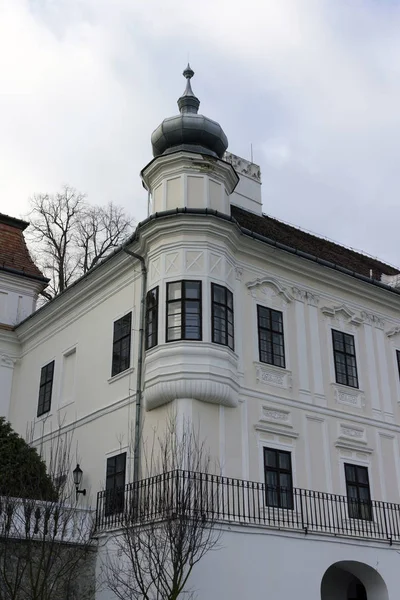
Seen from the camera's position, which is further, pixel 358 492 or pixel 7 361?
pixel 7 361

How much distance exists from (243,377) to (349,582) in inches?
236

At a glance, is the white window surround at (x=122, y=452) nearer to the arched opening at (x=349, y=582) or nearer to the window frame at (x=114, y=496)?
the window frame at (x=114, y=496)

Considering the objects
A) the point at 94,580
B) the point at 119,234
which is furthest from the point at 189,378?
the point at 119,234

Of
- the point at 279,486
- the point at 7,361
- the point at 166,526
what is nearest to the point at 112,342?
the point at 279,486

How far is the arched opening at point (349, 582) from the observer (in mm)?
17156

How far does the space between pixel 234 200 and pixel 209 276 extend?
6291 mm

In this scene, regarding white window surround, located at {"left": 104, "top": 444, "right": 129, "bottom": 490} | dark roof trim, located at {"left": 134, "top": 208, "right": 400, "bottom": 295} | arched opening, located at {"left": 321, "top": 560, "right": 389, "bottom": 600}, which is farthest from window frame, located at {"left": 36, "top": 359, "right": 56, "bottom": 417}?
arched opening, located at {"left": 321, "top": 560, "right": 389, "bottom": 600}

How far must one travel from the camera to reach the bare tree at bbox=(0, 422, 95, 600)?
12.5m

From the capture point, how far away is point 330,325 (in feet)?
68.3

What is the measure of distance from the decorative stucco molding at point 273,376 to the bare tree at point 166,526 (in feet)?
9.45

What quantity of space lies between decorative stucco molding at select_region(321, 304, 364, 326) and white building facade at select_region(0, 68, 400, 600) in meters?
0.05

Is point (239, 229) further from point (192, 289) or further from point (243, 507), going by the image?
point (243, 507)

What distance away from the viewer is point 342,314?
69.8 ft

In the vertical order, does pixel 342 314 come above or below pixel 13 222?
below
